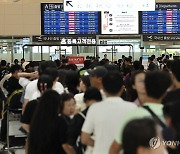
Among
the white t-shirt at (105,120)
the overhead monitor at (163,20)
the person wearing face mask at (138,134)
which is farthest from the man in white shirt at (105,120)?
the overhead monitor at (163,20)

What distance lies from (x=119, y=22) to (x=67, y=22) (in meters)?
1.72

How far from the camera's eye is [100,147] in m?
2.93

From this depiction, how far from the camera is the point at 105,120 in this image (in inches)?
113

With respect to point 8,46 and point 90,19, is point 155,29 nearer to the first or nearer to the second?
point 90,19

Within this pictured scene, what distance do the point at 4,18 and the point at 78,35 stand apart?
2689mm

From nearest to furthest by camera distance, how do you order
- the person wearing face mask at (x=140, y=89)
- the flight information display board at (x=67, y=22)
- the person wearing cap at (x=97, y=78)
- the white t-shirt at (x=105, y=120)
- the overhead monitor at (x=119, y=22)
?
the white t-shirt at (x=105, y=120)
the person wearing face mask at (x=140, y=89)
the person wearing cap at (x=97, y=78)
the overhead monitor at (x=119, y=22)
the flight information display board at (x=67, y=22)

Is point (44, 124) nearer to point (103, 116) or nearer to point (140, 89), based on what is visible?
point (103, 116)

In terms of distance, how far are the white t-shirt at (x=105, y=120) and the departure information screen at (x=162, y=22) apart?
32.4 feet

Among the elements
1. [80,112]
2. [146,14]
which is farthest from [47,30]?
[80,112]

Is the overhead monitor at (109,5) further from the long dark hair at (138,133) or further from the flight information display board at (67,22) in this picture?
the long dark hair at (138,133)

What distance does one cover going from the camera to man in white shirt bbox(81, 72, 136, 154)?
9.43ft

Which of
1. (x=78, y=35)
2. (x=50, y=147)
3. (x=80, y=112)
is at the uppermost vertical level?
(x=78, y=35)

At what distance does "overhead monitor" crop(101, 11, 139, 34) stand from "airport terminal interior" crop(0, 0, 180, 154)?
3cm

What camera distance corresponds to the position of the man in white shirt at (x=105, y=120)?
2.88 m
